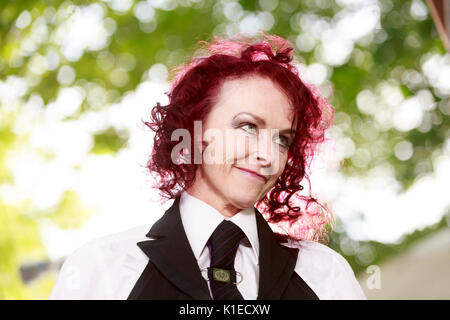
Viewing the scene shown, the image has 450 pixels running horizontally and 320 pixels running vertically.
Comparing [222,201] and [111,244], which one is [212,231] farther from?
[111,244]

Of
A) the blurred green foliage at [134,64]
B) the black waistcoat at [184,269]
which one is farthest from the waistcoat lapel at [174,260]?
the blurred green foliage at [134,64]

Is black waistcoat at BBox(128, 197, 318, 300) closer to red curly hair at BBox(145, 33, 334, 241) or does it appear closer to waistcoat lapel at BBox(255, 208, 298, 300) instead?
waistcoat lapel at BBox(255, 208, 298, 300)

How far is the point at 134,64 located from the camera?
218 inches

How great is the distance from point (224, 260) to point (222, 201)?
0.48ft

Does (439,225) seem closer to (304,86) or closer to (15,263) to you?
(15,263)

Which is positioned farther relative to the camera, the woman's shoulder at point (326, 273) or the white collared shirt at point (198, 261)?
the woman's shoulder at point (326, 273)

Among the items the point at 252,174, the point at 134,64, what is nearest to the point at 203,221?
the point at 252,174

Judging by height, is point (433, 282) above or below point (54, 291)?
below

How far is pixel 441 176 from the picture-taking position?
20.2ft

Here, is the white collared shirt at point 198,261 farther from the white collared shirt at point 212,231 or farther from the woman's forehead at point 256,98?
the woman's forehead at point 256,98

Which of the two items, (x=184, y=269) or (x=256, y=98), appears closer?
(x=184, y=269)

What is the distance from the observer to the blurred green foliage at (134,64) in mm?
4914

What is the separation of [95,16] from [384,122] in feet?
10.4

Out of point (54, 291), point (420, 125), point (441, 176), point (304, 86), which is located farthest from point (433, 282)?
point (54, 291)
